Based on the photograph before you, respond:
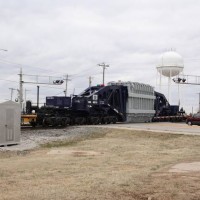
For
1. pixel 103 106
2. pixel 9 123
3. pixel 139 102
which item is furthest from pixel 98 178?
pixel 139 102

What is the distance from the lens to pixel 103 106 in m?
40.1

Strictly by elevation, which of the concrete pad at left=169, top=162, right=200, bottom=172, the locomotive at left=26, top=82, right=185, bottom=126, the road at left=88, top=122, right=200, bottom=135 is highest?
the locomotive at left=26, top=82, right=185, bottom=126

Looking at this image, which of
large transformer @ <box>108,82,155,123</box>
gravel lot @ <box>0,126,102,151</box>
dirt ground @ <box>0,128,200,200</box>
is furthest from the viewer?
large transformer @ <box>108,82,155,123</box>

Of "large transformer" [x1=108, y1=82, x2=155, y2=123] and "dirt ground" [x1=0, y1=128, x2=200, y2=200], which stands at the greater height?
"large transformer" [x1=108, y1=82, x2=155, y2=123]

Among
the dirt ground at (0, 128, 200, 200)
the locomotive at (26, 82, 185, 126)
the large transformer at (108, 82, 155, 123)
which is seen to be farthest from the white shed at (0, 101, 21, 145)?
the large transformer at (108, 82, 155, 123)

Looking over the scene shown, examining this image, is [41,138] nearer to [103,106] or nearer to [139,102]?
[103,106]

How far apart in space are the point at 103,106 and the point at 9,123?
19388 millimetres

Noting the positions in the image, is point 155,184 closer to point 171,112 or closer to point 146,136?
point 146,136

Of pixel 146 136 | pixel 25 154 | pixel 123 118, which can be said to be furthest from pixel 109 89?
pixel 25 154

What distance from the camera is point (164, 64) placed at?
66.8 metres

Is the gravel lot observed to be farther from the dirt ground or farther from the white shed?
the dirt ground

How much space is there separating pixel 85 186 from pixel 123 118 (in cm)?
3328

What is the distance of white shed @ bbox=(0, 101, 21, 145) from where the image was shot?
20.9 meters

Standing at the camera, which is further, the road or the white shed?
the road
